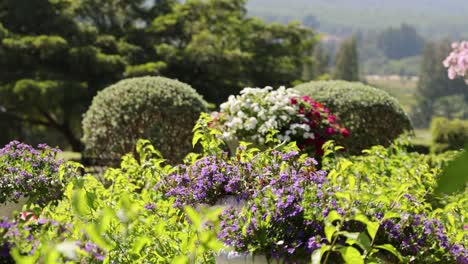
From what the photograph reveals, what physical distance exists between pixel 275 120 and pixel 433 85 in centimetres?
11330

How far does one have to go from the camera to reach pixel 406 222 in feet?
9.51

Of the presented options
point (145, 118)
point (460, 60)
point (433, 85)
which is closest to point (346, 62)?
point (433, 85)

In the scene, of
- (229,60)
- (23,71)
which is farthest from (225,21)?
(23,71)

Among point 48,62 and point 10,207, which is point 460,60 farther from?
point 48,62

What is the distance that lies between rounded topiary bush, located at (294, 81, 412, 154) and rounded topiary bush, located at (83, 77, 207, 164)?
7.55 feet

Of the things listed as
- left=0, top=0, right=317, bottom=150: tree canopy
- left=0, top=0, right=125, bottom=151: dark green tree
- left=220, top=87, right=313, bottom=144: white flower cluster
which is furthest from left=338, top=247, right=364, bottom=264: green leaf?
left=0, top=0, right=317, bottom=150: tree canopy

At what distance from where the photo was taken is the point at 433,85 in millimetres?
113312

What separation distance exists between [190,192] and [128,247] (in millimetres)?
739

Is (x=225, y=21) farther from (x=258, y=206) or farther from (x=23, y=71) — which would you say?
(x=258, y=206)

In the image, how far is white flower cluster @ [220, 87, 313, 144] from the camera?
6.88m

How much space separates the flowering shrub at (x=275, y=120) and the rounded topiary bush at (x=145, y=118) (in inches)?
58.1

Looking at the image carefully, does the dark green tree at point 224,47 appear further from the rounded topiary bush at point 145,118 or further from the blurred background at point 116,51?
the rounded topiary bush at point 145,118

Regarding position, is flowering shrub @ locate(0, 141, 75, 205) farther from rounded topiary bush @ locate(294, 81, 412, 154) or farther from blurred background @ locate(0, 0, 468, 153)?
blurred background @ locate(0, 0, 468, 153)

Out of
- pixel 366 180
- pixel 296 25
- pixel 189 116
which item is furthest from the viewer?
pixel 296 25
